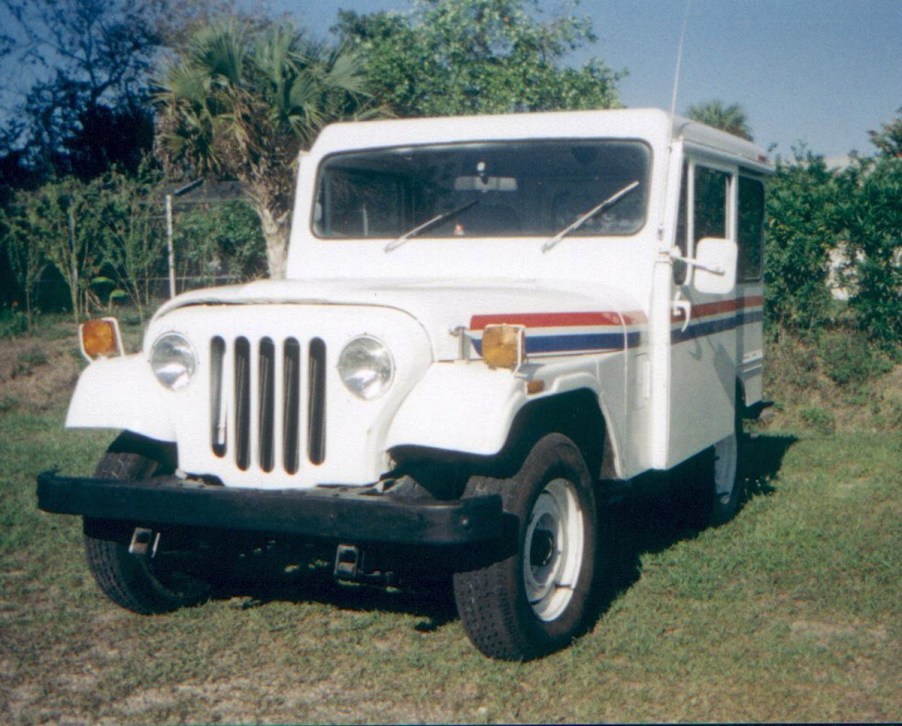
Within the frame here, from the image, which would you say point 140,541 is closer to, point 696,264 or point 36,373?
point 696,264

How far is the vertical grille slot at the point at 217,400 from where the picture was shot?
3.98 meters

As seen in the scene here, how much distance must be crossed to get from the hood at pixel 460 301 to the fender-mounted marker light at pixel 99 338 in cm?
26

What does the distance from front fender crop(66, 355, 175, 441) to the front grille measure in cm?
25

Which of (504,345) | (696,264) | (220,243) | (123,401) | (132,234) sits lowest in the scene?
(123,401)

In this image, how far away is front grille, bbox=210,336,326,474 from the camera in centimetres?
384

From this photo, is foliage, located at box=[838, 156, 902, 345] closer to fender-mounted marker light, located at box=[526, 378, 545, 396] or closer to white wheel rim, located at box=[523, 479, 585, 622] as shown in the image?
white wheel rim, located at box=[523, 479, 585, 622]

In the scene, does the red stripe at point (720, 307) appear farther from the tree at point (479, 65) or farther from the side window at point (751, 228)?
the tree at point (479, 65)

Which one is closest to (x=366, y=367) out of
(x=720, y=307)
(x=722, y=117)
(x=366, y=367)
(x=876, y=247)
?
(x=366, y=367)

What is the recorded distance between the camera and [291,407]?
152 inches

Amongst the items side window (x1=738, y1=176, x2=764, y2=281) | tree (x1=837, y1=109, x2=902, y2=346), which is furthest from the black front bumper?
tree (x1=837, y1=109, x2=902, y2=346)

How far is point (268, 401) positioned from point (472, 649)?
1293 millimetres

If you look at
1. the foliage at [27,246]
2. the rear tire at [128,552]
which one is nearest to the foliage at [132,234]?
the foliage at [27,246]

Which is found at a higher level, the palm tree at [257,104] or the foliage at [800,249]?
the palm tree at [257,104]

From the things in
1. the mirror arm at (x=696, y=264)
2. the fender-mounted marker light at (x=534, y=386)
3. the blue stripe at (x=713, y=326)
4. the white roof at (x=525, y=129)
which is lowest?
the fender-mounted marker light at (x=534, y=386)
